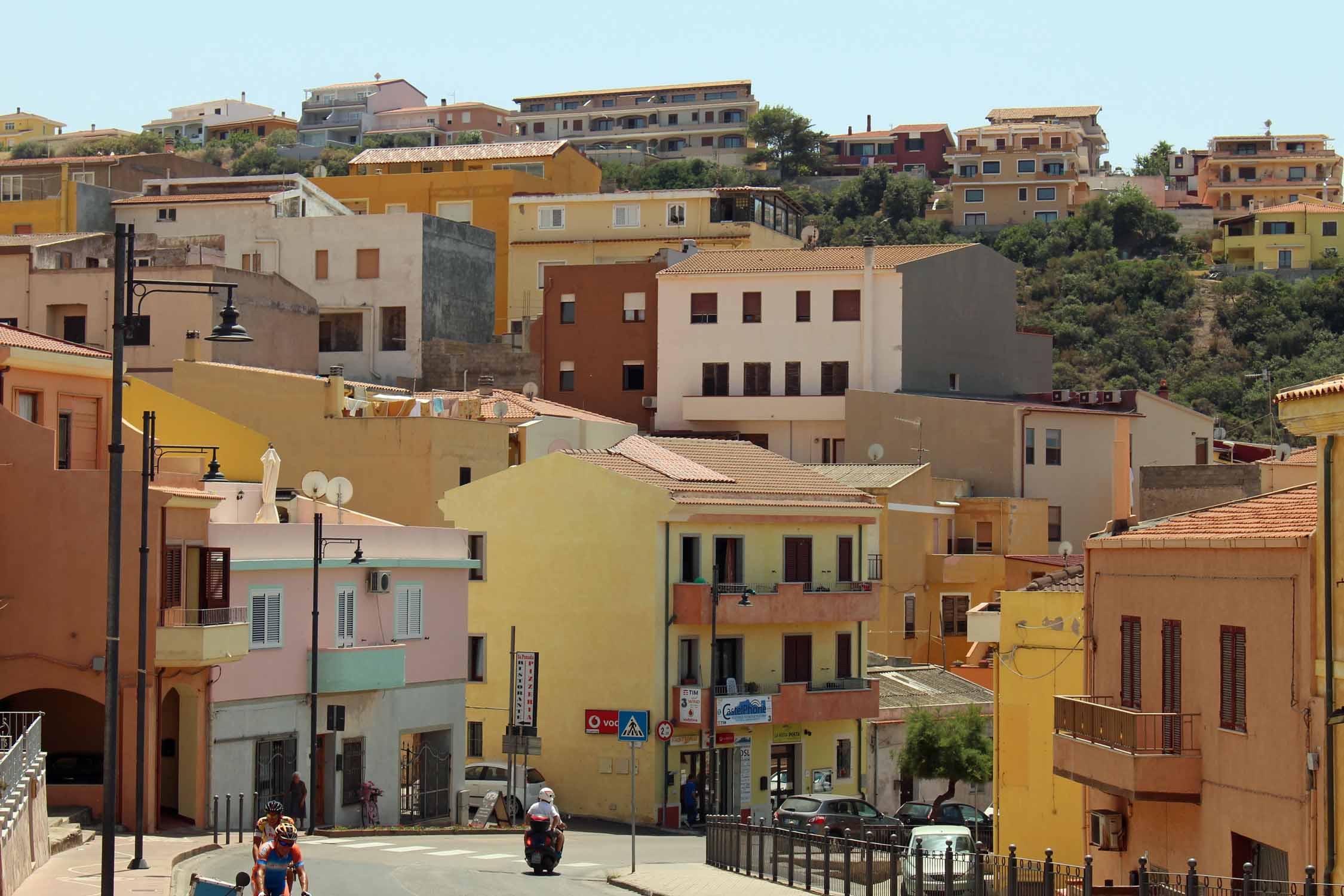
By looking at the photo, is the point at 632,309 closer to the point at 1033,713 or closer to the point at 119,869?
the point at 1033,713

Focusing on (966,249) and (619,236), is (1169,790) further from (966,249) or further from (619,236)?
(619,236)

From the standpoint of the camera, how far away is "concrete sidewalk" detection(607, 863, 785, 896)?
94.1ft


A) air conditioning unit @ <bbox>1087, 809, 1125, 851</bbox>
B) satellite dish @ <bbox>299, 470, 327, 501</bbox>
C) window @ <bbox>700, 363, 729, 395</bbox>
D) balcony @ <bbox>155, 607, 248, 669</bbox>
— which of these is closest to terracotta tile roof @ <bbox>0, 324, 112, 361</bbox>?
balcony @ <bbox>155, 607, 248, 669</bbox>

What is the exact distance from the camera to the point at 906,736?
2100 inches

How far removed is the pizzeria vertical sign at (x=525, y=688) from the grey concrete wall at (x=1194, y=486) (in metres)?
15.2

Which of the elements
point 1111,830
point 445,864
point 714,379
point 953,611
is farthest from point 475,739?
point 714,379

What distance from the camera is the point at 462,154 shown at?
346 feet

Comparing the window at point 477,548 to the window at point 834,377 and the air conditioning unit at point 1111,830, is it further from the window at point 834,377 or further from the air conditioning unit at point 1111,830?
the window at point 834,377

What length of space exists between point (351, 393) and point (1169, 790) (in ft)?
127

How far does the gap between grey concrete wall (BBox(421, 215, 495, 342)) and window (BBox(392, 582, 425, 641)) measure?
35.2 metres

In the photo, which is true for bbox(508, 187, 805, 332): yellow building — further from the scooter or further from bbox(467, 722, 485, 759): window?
the scooter

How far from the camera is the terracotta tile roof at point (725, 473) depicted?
50562mm

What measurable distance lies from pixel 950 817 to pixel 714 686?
8956mm

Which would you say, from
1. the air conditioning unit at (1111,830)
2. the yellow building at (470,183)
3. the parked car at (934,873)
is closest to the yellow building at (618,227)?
the yellow building at (470,183)
